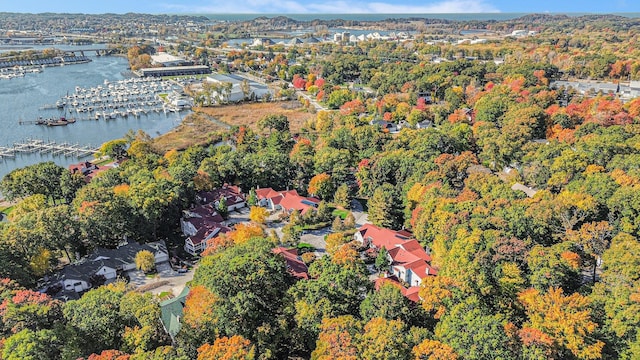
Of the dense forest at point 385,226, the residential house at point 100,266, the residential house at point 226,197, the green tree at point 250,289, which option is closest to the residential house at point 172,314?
the dense forest at point 385,226

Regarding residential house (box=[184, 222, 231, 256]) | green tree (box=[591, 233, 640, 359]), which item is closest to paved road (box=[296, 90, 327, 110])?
residential house (box=[184, 222, 231, 256])

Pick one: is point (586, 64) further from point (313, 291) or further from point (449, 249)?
point (313, 291)

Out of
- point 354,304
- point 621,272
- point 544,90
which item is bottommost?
point 354,304

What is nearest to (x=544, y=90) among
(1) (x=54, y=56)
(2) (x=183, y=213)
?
(2) (x=183, y=213)

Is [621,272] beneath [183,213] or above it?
above

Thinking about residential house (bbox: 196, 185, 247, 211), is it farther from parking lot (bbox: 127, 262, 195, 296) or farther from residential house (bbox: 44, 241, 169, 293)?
parking lot (bbox: 127, 262, 195, 296)

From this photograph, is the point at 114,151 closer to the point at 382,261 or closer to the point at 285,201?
the point at 285,201
